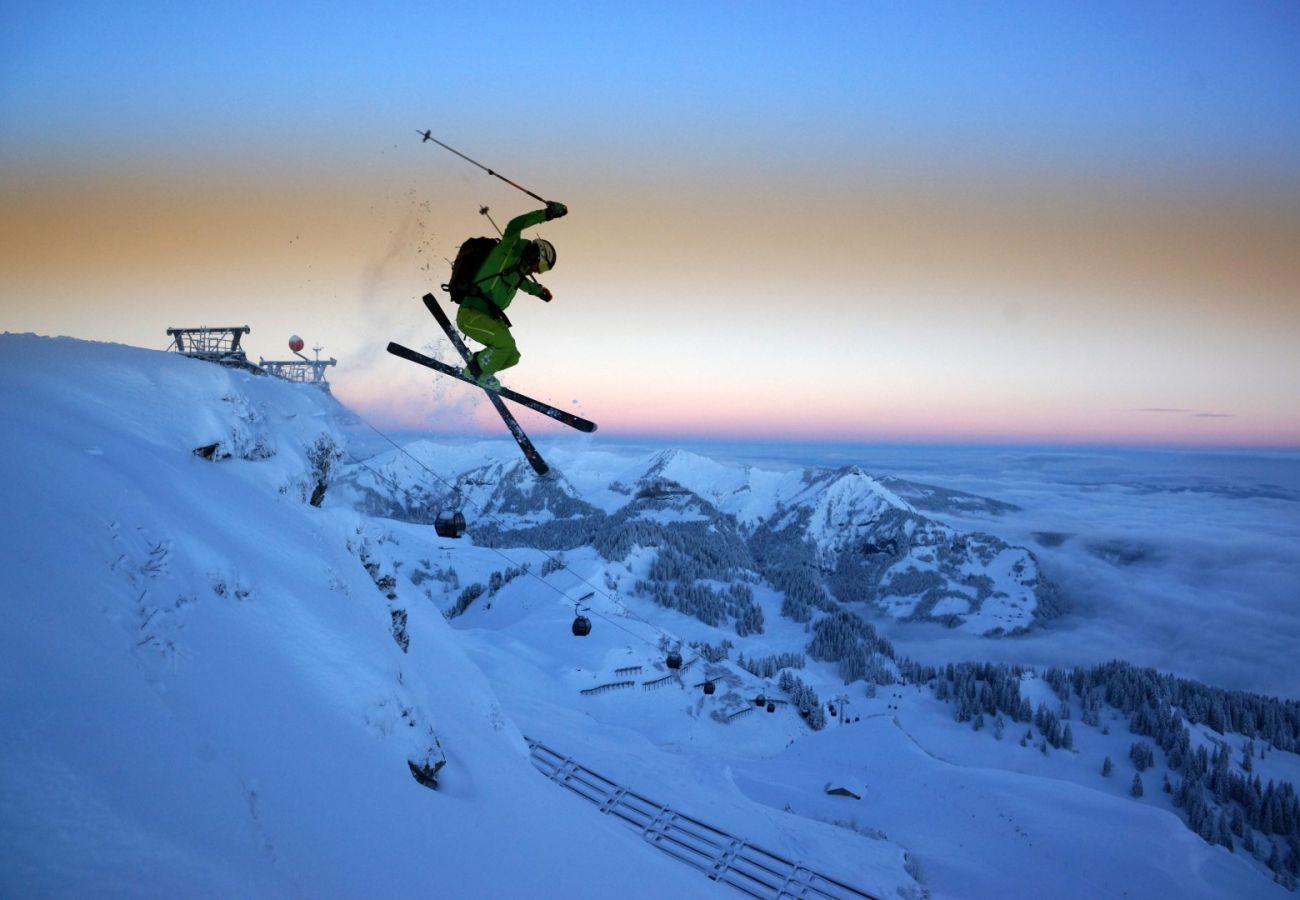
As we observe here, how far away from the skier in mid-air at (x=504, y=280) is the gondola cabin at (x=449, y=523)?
412 inches

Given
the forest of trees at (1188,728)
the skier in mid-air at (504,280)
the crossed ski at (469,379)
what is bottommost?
the forest of trees at (1188,728)

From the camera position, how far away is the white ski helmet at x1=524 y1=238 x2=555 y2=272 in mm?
12703

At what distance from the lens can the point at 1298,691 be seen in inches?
6585

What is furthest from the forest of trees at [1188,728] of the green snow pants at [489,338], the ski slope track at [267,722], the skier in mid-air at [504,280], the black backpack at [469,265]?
the black backpack at [469,265]

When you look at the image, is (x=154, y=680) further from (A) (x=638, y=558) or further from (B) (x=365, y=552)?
(A) (x=638, y=558)

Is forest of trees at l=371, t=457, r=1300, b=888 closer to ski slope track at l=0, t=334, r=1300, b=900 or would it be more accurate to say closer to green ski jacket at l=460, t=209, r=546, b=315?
ski slope track at l=0, t=334, r=1300, b=900

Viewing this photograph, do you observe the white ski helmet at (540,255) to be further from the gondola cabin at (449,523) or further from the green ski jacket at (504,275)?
the gondola cabin at (449,523)

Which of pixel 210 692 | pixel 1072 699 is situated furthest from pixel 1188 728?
pixel 210 692

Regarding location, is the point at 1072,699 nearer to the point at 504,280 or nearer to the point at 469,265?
the point at 504,280

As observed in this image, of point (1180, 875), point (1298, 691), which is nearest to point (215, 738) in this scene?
point (1180, 875)

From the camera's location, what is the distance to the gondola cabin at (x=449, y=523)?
22.6 meters

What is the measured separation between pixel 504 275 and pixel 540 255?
2.92 feet

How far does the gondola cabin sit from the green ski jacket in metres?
11.3

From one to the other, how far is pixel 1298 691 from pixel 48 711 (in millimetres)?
253490
